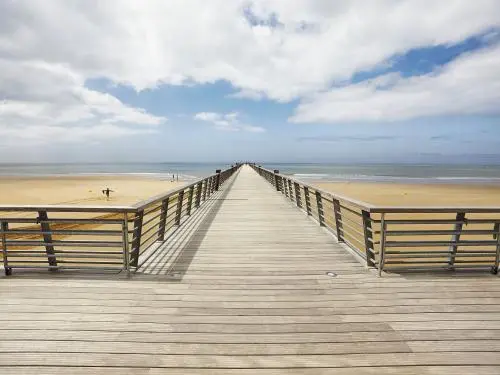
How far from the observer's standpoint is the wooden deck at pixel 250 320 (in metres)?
2.56

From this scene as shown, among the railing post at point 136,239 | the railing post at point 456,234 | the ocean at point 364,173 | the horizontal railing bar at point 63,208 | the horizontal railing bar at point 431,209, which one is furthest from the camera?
the ocean at point 364,173

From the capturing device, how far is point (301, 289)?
3932 mm

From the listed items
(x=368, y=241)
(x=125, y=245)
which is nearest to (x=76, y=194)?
(x=125, y=245)

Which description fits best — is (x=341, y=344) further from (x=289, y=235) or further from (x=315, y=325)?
(x=289, y=235)

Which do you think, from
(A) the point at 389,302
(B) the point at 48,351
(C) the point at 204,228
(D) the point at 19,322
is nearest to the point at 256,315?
(A) the point at 389,302

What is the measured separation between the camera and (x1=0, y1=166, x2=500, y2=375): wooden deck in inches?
101

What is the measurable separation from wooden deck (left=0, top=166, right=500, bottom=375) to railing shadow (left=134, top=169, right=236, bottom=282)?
0.04 metres

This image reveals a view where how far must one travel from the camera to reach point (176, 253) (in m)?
5.39

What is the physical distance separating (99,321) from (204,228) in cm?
429

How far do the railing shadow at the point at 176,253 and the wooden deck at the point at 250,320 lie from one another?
4cm

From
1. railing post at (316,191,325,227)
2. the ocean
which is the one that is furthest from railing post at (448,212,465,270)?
the ocean

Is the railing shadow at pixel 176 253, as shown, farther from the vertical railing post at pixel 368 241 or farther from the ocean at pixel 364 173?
the ocean at pixel 364 173

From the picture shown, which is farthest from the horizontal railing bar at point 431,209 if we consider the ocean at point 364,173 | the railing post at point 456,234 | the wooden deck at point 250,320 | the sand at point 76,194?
the ocean at point 364,173

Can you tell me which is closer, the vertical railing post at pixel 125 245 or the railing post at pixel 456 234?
the vertical railing post at pixel 125 245
